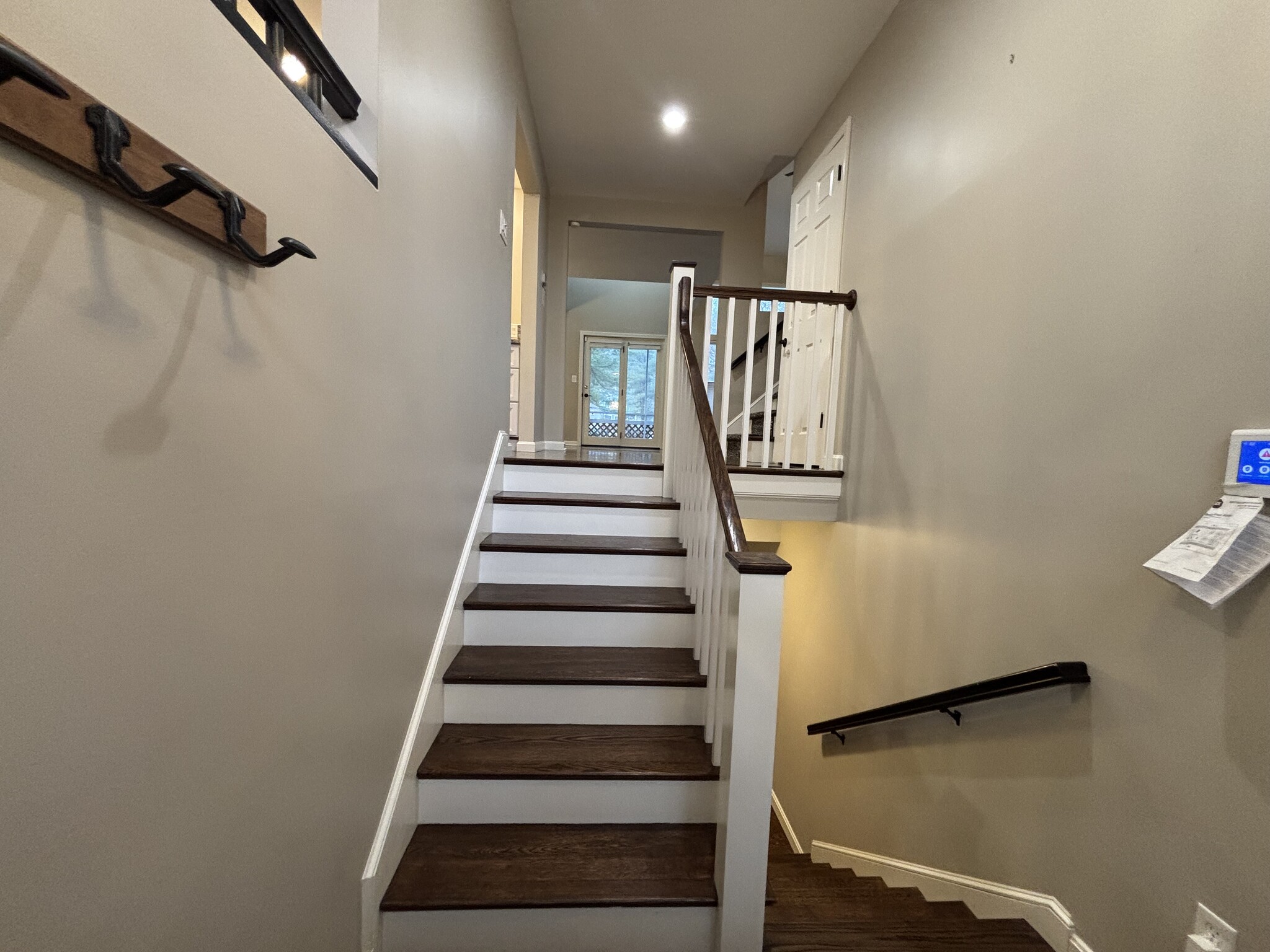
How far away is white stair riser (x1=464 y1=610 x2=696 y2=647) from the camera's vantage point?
207 centimetres

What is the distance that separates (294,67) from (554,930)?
1.97 metres

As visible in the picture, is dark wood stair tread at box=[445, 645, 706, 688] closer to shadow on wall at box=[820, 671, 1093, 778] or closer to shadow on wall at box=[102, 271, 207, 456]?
shadow on wall at box=[820, 671, 1093, 778]

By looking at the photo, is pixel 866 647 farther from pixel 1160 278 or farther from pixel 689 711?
pixel 1160 278

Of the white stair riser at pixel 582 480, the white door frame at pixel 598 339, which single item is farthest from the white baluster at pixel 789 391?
the white door frame at pixel 598 339

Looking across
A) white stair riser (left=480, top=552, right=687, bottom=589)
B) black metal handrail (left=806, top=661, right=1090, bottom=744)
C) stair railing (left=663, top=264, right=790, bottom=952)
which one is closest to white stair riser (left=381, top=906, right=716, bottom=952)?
stair railing (left=663, top=264, right=790, bottom=952)

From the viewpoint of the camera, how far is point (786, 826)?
11.7 feet

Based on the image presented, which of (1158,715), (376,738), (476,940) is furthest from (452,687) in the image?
(1158,715)

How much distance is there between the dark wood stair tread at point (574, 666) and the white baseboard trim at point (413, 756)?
94 mm

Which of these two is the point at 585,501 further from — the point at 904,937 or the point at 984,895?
the point at 984,895

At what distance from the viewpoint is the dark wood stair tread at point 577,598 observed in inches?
81.4

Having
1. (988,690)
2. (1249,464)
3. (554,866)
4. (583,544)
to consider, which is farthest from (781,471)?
(554,866)

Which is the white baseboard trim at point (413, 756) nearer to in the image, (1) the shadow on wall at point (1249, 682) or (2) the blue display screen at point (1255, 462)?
(1) the shadow on wall at point (1249, 682)

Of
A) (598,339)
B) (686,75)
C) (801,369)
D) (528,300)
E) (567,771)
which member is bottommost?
(567,771)

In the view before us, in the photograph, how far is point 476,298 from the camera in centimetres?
220
